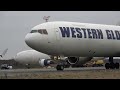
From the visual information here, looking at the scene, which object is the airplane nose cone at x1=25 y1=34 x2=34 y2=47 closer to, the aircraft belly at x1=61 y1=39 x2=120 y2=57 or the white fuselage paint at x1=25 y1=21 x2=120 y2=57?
the white fuselage paint at x1=25 y1=21 x2=120 y2=57

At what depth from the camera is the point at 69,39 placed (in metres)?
27.0

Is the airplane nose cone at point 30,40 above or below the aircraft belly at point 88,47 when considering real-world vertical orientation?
above

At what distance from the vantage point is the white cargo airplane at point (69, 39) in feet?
87.6

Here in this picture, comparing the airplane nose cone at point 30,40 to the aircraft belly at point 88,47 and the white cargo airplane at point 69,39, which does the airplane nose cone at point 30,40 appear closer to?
the white cargo airplane at point 69,39

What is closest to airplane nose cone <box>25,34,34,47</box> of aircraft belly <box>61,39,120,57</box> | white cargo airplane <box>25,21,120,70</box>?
white cargo airplane <box>25,21,120,70</box>

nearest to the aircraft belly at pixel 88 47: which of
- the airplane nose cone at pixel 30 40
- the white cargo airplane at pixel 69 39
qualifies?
the white cargo airplane at pixel 69 39

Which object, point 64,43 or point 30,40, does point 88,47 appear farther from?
point 30,40

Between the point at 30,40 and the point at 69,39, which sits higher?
the point at 30,40

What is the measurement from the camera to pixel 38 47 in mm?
26875

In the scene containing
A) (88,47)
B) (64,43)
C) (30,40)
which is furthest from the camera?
(88,47)

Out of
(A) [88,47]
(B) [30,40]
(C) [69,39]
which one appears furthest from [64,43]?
(B) [30,40]

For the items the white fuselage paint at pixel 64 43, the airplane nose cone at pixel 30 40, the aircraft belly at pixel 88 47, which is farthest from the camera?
the aircraft belly at pixel 88 47

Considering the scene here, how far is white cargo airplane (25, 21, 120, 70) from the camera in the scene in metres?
26.7
